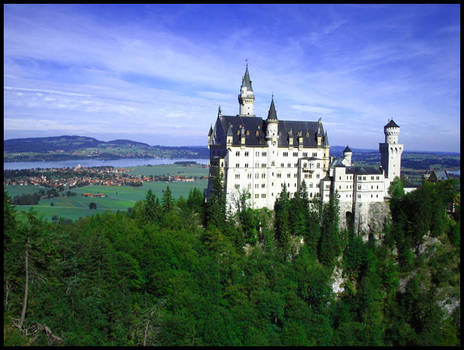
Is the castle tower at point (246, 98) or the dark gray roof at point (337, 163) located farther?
the castle tower at point (246, 98)

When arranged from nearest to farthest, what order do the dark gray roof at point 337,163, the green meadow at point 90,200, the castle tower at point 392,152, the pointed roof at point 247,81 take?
the dark gray roof at point 337,163, the castle tower at point 392,152, the pointed roof at point 247,81, the green meadow at point 90,200

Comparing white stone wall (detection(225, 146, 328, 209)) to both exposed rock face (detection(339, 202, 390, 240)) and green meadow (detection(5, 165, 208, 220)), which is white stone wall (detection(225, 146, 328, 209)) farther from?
green meadow (detection(5, 165, 208, 220))

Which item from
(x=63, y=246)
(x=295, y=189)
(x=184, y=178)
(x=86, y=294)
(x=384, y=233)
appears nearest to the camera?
(x=86, y=294)

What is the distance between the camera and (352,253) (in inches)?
2218

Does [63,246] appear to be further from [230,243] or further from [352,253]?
[352,253]

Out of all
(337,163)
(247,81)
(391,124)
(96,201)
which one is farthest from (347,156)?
(96,201)

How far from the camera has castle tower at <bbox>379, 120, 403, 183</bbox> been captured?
63531 millimetres

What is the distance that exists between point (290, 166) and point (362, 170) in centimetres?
1093

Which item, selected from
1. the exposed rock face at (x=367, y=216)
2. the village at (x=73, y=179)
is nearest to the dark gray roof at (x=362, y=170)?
the exposed rock face at (x=367, y=216)

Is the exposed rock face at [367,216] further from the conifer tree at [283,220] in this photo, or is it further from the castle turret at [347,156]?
the conifer tree at [283,220]

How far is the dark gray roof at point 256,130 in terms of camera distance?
60594mm

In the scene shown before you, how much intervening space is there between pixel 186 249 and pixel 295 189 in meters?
21.8

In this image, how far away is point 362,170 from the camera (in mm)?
59719

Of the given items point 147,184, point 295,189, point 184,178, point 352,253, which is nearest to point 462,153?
point 352,253
